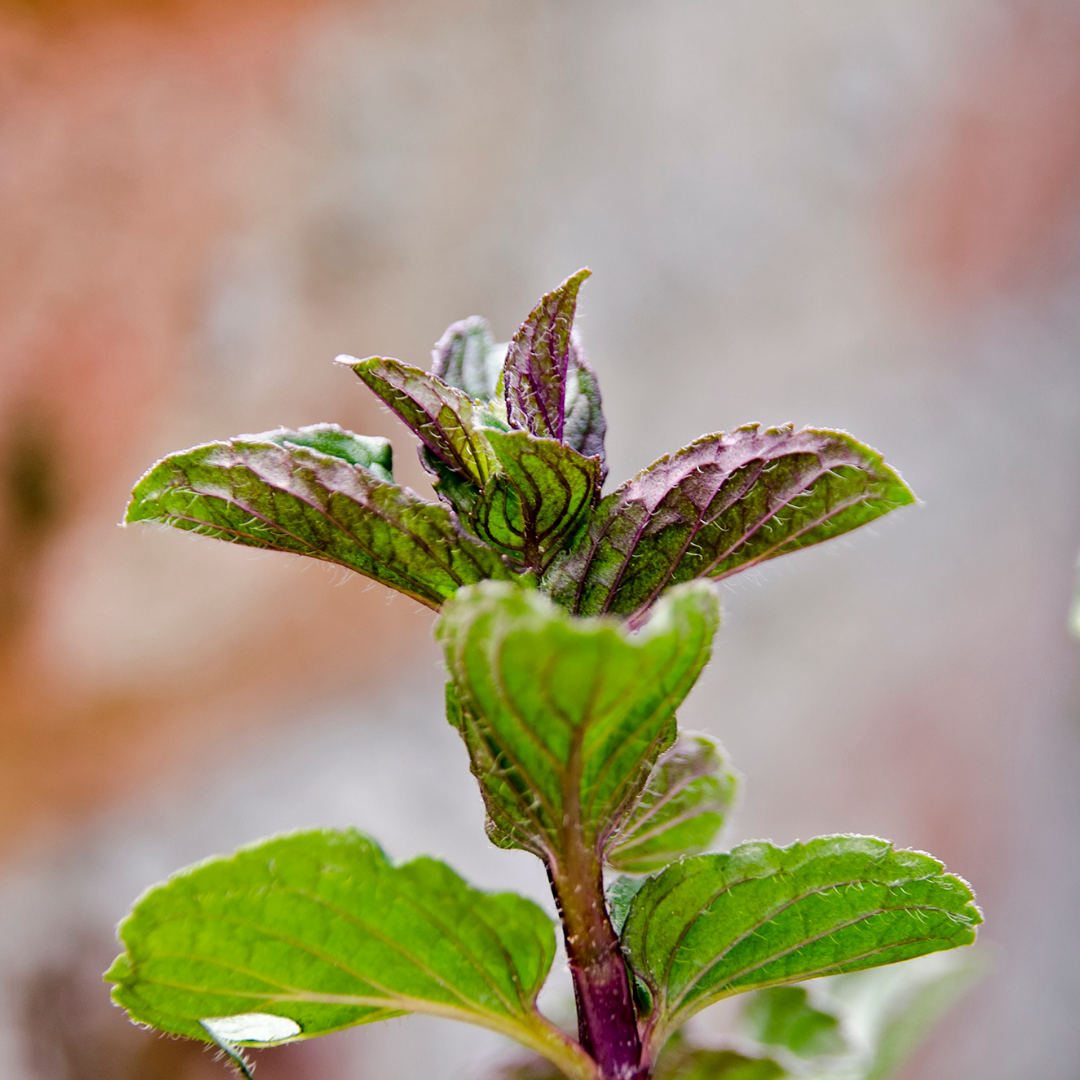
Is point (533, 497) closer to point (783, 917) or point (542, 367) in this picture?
point (542, 367)

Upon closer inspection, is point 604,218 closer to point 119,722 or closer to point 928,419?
point 928,419

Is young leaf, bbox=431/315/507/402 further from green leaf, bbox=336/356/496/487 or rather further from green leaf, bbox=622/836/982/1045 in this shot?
green leaf, bbox=622/836/982/1045

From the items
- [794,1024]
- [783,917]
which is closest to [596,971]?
[783,917]

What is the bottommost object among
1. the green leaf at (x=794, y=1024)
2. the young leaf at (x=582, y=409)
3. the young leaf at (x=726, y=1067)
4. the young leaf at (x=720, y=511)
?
the young leaf at (x=726, y=1067)

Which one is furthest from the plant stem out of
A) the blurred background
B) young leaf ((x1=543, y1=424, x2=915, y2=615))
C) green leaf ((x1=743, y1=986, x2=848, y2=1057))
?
the blurred background

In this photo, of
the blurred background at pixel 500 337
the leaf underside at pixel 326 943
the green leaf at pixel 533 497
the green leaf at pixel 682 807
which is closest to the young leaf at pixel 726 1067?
the green leaf at pixel 682 807

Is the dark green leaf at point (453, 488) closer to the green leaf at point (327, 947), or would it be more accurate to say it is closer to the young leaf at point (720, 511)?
the young leaf at point (720, 511)
